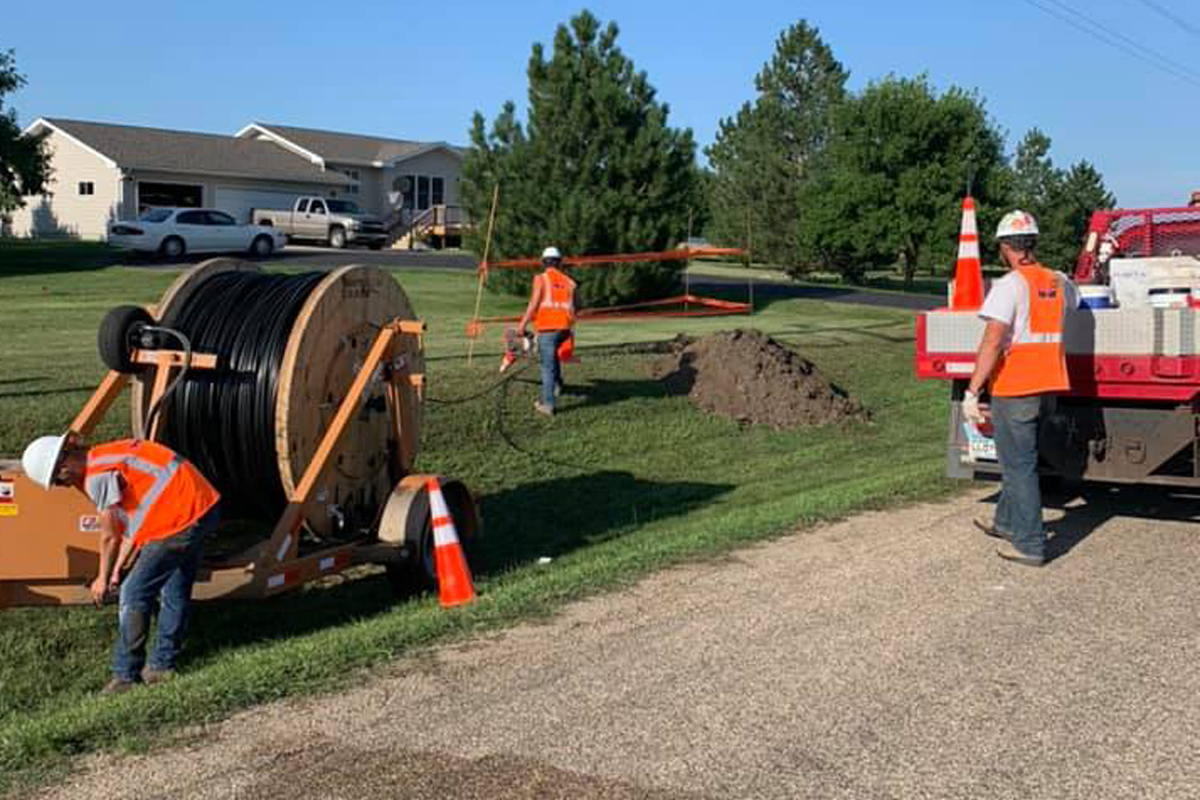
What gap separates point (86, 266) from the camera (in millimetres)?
33000

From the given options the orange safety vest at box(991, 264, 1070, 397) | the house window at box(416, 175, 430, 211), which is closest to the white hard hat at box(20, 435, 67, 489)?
the orange safety vest at box(991, 264, 1070, 397)

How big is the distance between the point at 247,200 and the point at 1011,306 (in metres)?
46.7

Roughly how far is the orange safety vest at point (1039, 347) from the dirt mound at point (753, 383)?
8135 millimetres

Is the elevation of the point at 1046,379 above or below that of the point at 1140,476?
above

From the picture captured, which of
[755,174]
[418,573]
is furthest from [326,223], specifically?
[418,573]

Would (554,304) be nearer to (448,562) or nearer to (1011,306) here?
(448,562)

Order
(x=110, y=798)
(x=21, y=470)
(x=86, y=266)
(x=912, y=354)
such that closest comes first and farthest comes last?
(x=110, y=798) < (x=21, y=470) < (x=912, y=354) < (x=86, y=266)

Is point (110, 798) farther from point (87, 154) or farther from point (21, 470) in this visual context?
point (87, 154)

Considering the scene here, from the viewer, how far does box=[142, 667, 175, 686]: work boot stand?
643 centimetres

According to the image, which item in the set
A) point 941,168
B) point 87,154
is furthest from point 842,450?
point 87,154

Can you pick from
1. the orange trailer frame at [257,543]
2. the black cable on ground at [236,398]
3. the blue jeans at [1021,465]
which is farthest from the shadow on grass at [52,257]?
the blue jeans at [1021,465]

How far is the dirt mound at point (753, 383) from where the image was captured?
1622 centimetres

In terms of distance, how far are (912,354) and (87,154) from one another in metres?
37.5

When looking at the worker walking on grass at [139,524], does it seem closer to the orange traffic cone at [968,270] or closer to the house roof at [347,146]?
the orange traffic cone at [968,270]
